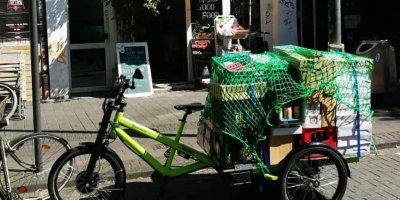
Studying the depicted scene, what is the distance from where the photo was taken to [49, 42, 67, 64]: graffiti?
37.2 feet

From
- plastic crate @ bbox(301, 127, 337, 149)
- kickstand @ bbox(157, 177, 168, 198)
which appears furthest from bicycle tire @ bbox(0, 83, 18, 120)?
plastic crate @ bbox(301, 127, 337, 149)

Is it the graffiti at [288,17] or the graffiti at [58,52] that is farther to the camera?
the graffiti at [288,17]

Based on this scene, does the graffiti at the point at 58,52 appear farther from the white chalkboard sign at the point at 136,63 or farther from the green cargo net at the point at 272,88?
the green cargo net at the point at 272,88

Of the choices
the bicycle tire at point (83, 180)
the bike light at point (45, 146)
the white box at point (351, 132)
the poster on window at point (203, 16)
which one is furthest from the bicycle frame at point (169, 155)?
the poster on window at point (203, 16)

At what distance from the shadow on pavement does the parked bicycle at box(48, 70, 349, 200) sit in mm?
444

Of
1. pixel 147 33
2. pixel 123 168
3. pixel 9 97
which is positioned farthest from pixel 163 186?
pixel 147 33

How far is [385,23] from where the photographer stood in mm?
14086

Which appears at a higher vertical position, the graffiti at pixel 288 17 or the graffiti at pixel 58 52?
the graffiti at pixel 288 17

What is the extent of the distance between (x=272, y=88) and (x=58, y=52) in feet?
24.3

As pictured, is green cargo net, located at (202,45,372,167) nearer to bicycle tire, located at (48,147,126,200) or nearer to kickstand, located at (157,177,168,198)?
kickstand, located at (157,177,168,198)

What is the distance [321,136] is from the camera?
16.7 ft

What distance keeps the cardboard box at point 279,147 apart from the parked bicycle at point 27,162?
1.83m

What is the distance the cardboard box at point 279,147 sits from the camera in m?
4.98

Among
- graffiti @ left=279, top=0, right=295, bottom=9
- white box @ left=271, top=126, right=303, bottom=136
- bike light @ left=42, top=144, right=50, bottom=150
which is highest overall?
graffiti @ left=279, top=0, right=295, bottom=9
